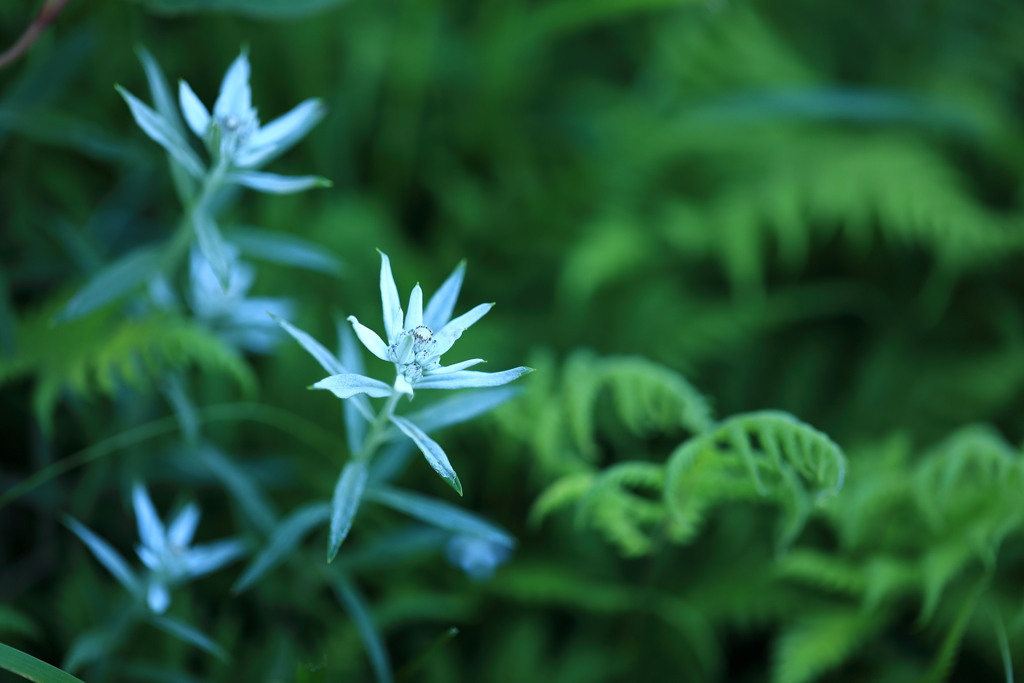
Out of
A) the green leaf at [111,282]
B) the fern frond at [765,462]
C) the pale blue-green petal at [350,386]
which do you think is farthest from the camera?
the green leaf at [111,282]

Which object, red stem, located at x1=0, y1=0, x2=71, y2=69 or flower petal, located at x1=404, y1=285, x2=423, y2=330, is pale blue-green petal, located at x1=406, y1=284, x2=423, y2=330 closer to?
flower petal, located at x1=404, y1=285, x2=423, y2=330

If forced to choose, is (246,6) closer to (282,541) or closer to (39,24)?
(39,24)

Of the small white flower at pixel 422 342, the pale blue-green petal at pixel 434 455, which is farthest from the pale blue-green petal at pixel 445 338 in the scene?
the pale blue-green petal at pixel 434 455

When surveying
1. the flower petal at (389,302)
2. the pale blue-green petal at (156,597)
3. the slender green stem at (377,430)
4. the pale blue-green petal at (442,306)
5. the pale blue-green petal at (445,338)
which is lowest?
the pale blue-green petal at (156,597)

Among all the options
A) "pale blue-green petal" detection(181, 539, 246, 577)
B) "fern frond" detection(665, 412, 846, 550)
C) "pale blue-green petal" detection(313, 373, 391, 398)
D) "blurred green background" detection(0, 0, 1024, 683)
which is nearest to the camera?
"pale blue-green petal" detection(313, 373, 391, 398)

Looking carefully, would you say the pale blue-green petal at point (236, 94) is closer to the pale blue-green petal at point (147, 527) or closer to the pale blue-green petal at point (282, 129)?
the pale blue-green petal at point (282, 129)

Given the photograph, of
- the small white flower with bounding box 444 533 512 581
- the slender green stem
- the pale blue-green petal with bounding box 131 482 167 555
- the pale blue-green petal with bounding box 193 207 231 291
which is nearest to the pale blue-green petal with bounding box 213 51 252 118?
the pale blue-green petal with bounding box 193 207 231 291
